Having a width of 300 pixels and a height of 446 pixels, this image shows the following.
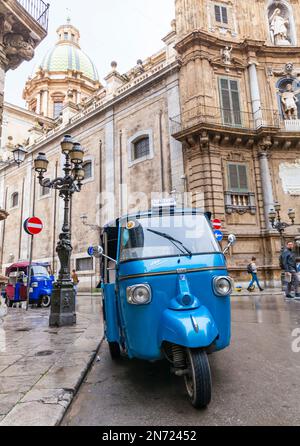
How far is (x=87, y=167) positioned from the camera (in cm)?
2445

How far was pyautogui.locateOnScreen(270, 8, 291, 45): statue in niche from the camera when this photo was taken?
20.5m

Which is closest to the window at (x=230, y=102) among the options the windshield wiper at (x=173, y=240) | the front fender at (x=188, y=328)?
the windshield wiper at (x=173, y=240)

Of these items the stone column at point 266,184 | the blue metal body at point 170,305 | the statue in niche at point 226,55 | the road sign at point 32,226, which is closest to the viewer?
the blue metal body at point 170,305

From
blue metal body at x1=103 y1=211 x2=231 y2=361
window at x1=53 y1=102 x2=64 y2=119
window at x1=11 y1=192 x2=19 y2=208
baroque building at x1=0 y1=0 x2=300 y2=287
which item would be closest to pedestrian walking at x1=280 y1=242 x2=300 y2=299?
baroque building at x1=0 y1=0 x2=300 y2=287

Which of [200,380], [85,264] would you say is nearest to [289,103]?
[85,264]

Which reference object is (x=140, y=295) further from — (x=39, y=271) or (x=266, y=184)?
(x=266, y=184)

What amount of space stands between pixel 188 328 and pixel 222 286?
0.77 meters

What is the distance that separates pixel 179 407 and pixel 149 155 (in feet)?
59.3

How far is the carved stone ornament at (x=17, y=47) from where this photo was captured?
29.1 feet

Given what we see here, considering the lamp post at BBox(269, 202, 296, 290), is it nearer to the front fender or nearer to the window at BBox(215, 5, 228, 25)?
the window at BBox(215, 5, 228, 25)

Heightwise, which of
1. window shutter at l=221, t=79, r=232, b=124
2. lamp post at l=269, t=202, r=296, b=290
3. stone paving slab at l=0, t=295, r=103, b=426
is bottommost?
stone paving slab at l=0, t=295, r=103, b=426

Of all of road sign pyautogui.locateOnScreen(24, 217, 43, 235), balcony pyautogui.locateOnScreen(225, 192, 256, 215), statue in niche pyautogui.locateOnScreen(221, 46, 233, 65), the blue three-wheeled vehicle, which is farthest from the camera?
statue in niche pyautogui.locateOnScreen(221, 46, 233, 65)

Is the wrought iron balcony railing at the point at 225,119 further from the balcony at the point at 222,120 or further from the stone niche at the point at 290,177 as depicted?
the stone niche at the point at 290,177

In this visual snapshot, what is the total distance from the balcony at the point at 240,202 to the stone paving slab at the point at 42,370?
11.8 meters
